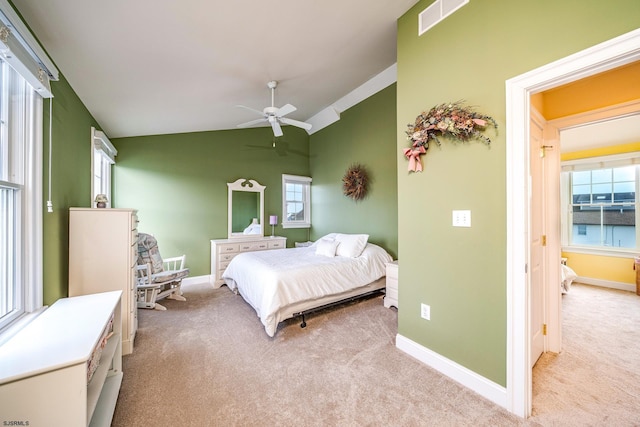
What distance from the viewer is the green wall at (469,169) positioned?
4.74 feet

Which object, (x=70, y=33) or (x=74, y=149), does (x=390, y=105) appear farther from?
(x=74, y=149)

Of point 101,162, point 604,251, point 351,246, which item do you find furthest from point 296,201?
point 604,251

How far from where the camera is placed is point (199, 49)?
86.4 inches

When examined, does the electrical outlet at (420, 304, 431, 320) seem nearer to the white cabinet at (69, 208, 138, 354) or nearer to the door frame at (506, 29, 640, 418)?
the door frame at (506, 29, 640, 418)

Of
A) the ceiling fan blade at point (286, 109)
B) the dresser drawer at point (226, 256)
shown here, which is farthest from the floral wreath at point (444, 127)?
the dresser drawer at point (226, 256)

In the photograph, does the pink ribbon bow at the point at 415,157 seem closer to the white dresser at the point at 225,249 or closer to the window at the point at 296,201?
the white dresser at the point at 225,249

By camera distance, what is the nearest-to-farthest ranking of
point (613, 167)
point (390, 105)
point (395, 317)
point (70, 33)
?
1. point (70, 33)
2. point (395, 317)
3. point (390, 105)
4. point (613, 167)

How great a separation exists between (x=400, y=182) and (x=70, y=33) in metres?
2.73

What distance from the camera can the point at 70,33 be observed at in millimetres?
1691

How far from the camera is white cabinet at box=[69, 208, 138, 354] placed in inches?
82.9

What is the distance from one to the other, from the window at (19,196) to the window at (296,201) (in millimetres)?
A: 3934

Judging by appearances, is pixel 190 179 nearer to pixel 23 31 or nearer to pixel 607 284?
pixel 23 31

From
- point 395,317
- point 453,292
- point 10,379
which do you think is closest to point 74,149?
point 10,379

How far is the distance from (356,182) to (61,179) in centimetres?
360
